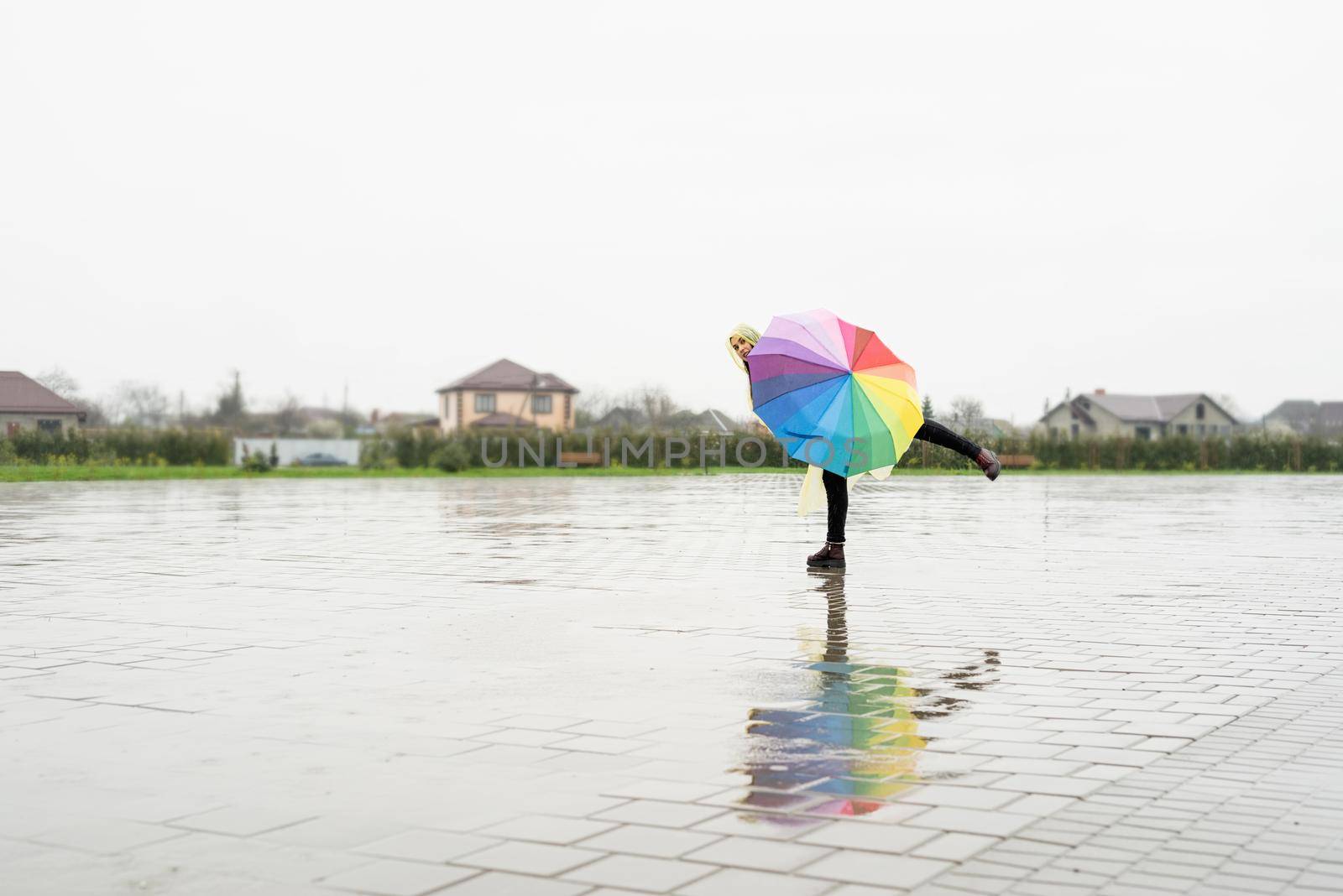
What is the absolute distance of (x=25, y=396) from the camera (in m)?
36.7

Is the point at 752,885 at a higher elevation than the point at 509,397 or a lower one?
lower

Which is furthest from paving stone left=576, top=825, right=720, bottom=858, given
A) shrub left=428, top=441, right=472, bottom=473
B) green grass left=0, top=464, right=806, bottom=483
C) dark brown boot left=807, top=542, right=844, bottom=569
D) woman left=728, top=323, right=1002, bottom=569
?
shrub left=428, top=441, right=472, bottom=473

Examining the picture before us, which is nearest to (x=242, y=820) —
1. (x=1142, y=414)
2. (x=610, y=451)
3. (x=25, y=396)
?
(x=25, y=396)

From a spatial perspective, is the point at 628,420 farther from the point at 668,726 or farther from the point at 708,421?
the point at 668,726

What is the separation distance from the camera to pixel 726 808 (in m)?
4.18

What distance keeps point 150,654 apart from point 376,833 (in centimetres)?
388

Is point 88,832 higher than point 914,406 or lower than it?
lower

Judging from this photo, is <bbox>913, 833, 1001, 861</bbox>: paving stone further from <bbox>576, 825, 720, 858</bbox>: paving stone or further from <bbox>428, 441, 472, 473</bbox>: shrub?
<bbox>428, 441, 472, 473</bbox>: shrub

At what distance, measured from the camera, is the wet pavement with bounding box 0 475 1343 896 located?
366cm

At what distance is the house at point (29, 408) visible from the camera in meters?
35.9

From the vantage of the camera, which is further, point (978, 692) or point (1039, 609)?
point (1039, 609)

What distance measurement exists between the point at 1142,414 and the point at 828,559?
345 feet

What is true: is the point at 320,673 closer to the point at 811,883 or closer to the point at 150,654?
the point at 150,654

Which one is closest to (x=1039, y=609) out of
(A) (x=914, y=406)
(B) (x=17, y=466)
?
(A) (x=914, y=406)
